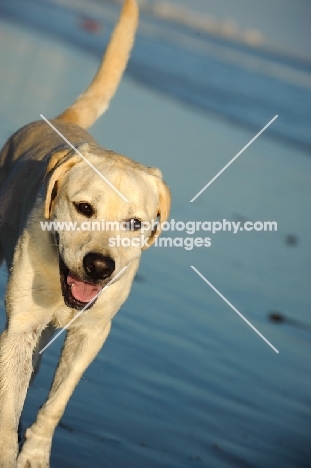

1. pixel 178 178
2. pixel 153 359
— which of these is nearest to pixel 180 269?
pixel 153 359

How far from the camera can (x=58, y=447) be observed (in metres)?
5.47

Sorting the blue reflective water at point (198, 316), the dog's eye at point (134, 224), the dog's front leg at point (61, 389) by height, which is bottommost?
the blue reflective water at point (198, 316)

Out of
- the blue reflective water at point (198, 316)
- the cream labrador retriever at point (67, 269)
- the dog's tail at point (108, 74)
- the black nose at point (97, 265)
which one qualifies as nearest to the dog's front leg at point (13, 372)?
the cream labrador retriever at point (67, 269)

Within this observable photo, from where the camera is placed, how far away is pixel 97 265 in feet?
16.3

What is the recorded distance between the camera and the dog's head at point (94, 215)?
5.04 m

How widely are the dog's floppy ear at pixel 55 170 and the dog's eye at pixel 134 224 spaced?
16.7 inches

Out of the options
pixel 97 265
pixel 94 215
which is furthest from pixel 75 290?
pixel 94 215

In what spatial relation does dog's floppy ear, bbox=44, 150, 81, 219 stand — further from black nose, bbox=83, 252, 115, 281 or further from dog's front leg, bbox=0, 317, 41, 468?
dog's front leg, bbox=0, 317, 41, 468

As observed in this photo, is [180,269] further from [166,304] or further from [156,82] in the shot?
[156,82]

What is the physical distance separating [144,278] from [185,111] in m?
9.59

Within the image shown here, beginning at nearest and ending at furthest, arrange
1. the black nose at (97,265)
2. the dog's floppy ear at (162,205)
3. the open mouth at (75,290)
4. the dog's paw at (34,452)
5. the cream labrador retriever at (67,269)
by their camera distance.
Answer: the black nose at (97,265), the cream labrador retriever at (67,269), the open mouth at (75,290), the dog's paw at (34,452), the dog's floppy ear at (162,205)

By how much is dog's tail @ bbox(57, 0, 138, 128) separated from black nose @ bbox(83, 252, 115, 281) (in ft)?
8.81

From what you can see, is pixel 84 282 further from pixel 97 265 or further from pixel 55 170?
pixel 55 170

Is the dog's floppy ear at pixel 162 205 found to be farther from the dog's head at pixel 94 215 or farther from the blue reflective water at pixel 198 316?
the blue reflective water at pixel 198 316
